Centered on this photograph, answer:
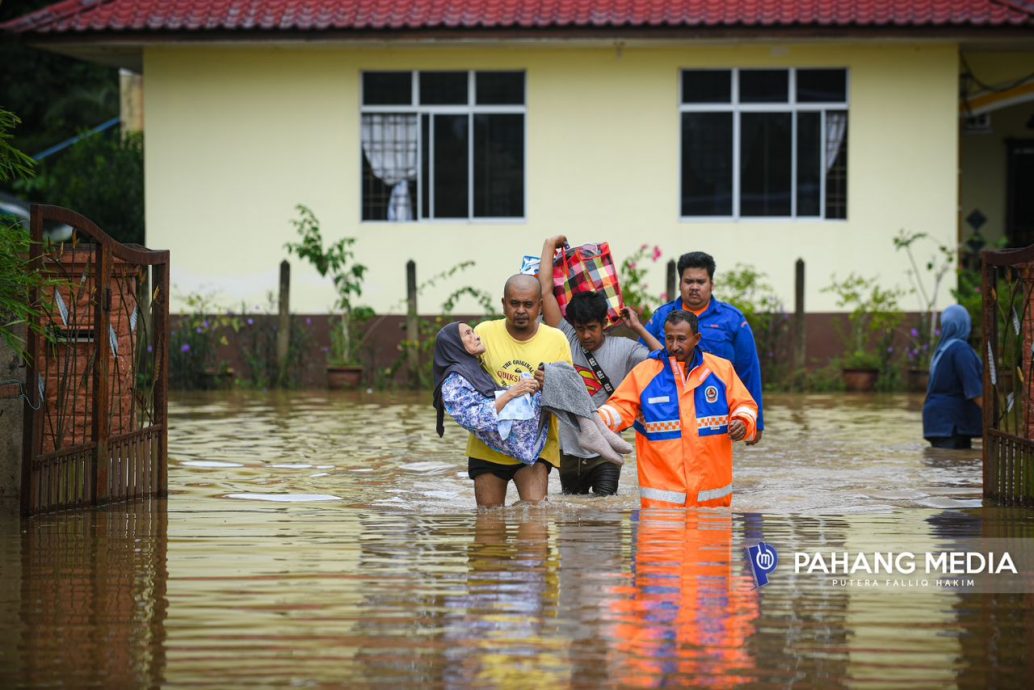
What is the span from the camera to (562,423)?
1008cm

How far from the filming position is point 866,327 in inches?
875

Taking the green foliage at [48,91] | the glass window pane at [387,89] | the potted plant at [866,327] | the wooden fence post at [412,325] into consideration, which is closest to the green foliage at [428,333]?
the wooden fence post at [412,325]

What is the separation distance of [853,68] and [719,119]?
1.89 metres

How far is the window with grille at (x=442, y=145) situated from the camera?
2303 cm

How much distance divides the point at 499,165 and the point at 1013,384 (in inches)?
504

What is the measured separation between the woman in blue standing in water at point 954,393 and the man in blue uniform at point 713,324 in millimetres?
3951

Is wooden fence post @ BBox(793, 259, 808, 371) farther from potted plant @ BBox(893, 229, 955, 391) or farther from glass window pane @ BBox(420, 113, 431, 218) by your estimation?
glass window pane @ BBox(420, 113, 431, 218)

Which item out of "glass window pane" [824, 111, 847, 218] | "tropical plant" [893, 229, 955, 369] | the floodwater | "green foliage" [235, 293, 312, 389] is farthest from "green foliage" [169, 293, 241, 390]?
the floodwater

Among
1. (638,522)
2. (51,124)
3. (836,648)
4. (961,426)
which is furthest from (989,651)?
(51,124)

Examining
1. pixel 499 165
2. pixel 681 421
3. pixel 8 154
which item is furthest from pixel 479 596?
pixel 499 165

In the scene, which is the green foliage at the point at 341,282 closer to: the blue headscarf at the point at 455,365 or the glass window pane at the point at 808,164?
the glass window pane at the point at 808,164

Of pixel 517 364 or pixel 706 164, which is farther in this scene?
pixel 706 164

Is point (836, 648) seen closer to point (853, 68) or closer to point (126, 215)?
point (853, 68)

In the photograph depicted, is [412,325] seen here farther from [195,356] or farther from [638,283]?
[638,283]
